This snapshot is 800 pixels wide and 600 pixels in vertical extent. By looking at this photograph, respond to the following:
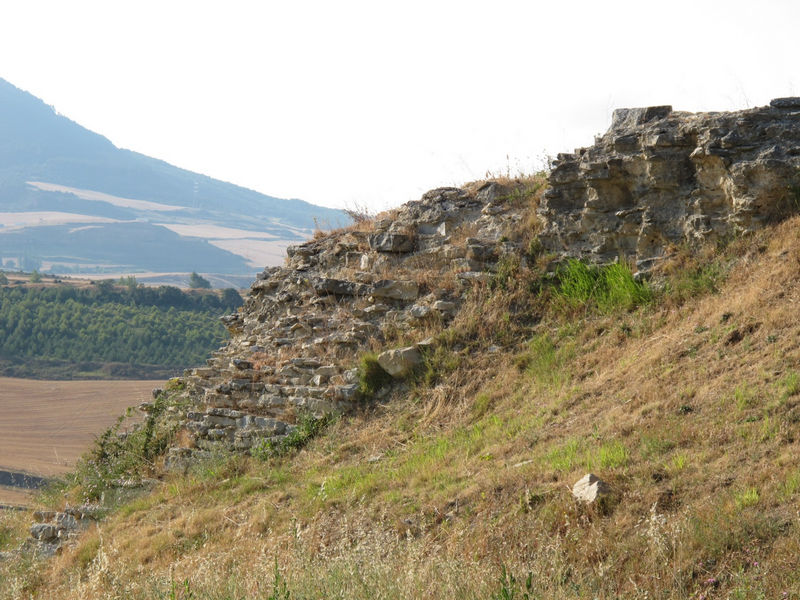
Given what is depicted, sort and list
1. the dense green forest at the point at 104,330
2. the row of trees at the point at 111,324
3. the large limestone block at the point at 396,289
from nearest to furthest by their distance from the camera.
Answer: the large limestone block at the point at 396,289 → the dense green forest at the point at 104,330 → the row of trees at the point at 111,324

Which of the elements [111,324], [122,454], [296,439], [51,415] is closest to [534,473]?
[296,439]

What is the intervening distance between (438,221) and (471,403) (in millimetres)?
4382

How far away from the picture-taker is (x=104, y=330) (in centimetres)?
4650

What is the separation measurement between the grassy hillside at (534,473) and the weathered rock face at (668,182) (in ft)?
1.34

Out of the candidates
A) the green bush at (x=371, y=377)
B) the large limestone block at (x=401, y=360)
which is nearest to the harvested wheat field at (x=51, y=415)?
the green bush at (x=371, y=377)

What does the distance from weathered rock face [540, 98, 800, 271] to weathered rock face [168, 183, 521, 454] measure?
3.64 ft

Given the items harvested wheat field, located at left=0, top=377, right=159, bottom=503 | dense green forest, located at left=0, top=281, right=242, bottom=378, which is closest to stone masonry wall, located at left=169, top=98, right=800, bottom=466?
harvested wheat field, located at left=0, top=377, right=159, bottom=503

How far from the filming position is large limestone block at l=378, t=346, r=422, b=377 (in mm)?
9570

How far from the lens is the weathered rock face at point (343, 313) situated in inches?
392

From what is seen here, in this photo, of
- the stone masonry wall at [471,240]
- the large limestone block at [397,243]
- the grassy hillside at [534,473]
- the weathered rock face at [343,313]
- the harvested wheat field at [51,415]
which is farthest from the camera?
the harvested wheat field at [51,415]

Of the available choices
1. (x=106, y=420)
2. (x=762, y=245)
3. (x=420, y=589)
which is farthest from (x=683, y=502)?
(x=106, y=420)

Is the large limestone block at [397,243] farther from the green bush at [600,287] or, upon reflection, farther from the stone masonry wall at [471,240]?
the green bush at [600,287]

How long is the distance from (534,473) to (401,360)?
3.72 m

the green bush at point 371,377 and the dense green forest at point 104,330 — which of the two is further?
the dense green forest at point 104,330
